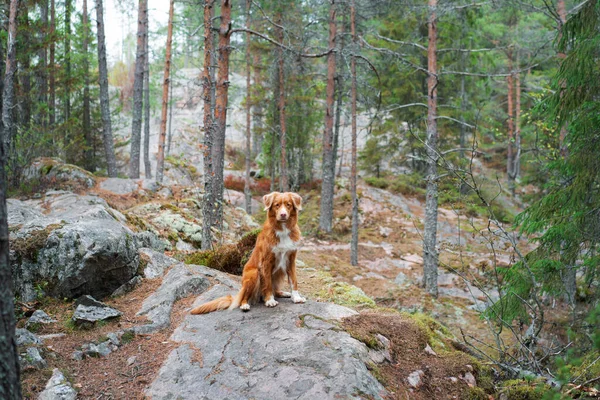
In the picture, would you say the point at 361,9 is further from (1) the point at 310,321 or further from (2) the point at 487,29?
(1) the point at 310,321

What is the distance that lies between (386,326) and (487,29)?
78.1ft

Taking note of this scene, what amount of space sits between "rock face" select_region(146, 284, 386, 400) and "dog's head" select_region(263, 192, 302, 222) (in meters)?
1.10

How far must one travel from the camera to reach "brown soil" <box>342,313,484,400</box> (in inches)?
140

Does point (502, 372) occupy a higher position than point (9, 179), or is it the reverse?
point (9, 179)

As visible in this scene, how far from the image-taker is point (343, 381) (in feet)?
10.5

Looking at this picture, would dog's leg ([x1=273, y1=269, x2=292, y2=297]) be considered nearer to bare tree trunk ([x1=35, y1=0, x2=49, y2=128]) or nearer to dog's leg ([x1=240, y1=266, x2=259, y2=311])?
dog's leg ([x1=240, y1=266, x2=259, y2=311])

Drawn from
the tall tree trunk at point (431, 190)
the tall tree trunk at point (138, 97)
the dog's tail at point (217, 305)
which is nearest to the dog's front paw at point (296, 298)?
the dog's tail at point (217, 305)

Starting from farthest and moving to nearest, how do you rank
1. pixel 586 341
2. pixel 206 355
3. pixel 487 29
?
pixel 487 29 < pixel 586 341 < pixel 206 355

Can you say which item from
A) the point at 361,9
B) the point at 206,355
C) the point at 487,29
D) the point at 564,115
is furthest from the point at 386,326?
the point at 487,29

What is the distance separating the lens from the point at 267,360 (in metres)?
3.57

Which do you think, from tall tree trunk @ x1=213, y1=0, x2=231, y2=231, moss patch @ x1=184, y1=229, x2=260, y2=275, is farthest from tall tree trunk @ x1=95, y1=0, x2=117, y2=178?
moss patch @ x1=184, y1=229, x2=260, y2=275

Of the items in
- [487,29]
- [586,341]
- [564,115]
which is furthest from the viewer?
[487,29]

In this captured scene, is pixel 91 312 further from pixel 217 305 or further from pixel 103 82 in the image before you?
pixel 103 82

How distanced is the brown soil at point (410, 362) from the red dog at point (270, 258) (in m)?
1.01
